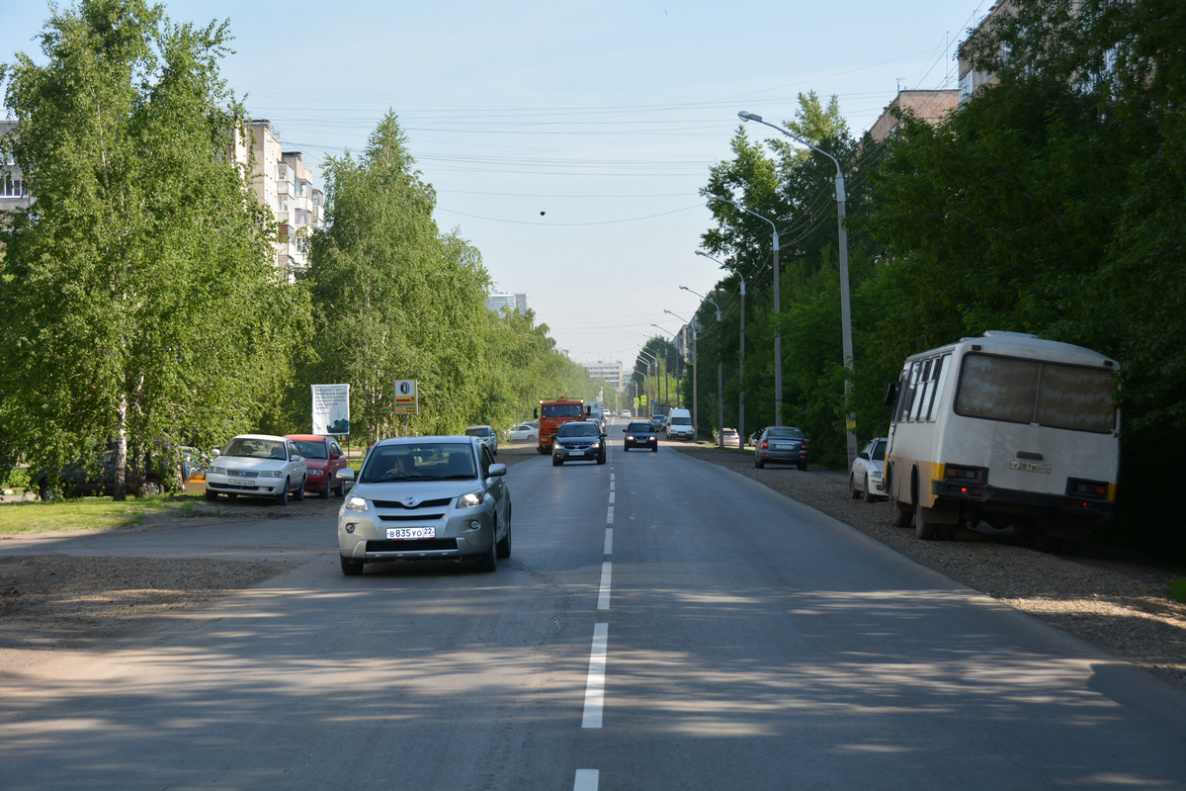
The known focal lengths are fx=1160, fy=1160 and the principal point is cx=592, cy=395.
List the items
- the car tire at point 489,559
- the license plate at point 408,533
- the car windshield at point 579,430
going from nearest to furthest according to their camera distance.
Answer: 1. the license plate at point 408,533
2. the car tire at point 489,559
3. the car windshield at point 579,430

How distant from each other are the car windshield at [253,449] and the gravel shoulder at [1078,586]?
1391 cm

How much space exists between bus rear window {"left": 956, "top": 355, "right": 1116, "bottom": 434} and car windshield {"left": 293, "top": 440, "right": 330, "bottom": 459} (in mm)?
20229

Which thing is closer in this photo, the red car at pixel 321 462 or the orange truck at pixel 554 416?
the red car at pixel 321 462

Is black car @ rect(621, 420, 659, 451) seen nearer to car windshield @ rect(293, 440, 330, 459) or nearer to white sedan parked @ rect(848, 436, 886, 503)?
car windshield @ rect(293, 440, 330, 459)

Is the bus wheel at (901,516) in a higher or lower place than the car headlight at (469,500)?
lower

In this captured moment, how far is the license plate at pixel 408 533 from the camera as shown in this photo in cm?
1297

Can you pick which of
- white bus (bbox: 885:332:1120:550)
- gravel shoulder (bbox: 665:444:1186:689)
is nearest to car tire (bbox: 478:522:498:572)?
gravel shoulder (bbox: 665:444:1186:689)

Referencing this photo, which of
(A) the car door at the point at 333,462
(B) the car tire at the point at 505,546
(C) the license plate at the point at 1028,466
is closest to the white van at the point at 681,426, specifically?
(A) the car door at the point at 333,462

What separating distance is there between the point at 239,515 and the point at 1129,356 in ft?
58.3

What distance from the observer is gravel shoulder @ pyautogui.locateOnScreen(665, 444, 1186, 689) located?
30.8 feet

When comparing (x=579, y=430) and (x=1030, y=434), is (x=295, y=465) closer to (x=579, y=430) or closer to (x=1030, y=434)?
(x=1030, y=434)

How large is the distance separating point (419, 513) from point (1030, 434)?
923 centimetres

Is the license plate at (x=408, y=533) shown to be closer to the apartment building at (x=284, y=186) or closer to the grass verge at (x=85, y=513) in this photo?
the grass verge at (x=85, y=513)

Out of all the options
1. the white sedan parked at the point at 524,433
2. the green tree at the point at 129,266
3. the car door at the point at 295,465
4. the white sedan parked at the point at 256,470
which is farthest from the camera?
the white sedan parked at the point at 524,433
